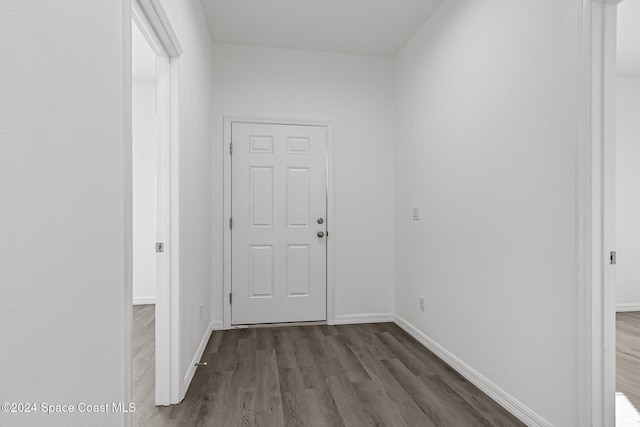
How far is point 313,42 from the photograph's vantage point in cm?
346

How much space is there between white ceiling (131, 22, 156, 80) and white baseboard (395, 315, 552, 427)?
3.79m

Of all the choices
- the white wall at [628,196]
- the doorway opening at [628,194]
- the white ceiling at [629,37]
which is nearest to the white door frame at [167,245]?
the white ceiling at [629,37]

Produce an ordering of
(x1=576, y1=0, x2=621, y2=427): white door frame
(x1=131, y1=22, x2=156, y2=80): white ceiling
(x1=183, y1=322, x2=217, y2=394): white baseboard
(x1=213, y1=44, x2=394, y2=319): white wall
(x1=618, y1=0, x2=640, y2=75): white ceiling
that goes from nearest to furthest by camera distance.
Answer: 1. (x1=576, y1=0, x2=621, y2=427): white door frame
2. (x1=183, y1=322, x2=217, y2=394): white baseboard
3. (x1=618, y1=0, x2=640, y2=75): white ceiling
4. (x1=131, y1=22, x2=156, y2=80): white ceiling
5. (x1=213, y1=44, x2=394, y2=319): white wall

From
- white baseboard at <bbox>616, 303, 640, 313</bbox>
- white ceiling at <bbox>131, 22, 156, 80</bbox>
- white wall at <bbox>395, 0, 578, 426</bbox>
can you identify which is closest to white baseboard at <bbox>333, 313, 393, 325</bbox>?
white wall at <bbox>395, 0, 578, 426</bbox>

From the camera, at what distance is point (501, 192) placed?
7.05 feet

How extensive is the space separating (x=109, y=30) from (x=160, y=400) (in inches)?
76.5

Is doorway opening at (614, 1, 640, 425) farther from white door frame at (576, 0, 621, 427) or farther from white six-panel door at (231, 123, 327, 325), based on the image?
white six-panel door at (231, 123, 327, 325)

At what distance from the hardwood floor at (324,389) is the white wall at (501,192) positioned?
256mm

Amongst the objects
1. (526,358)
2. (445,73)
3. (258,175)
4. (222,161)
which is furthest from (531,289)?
(222,161)

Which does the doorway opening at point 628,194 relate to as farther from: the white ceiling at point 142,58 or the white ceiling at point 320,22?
the white ceiling at point 142,58

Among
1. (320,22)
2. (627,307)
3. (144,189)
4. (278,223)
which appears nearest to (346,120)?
(320,22)

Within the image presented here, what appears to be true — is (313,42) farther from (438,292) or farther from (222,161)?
(438,292)

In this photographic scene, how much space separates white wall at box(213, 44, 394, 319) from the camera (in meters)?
3.50

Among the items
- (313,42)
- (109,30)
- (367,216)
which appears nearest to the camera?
(109,30)
